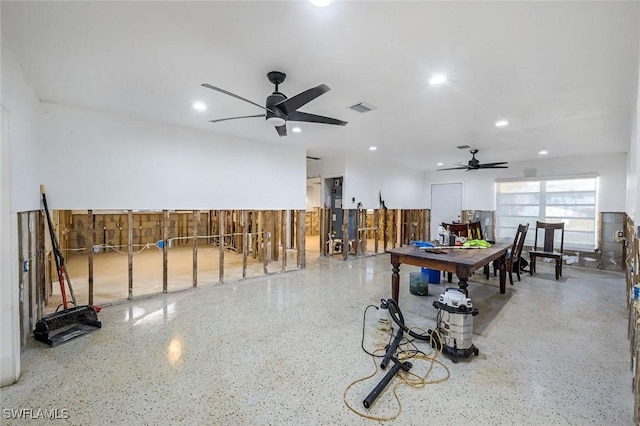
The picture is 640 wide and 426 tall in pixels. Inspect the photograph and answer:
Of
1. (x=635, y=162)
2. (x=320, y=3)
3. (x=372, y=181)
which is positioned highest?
(x=320, y=3)

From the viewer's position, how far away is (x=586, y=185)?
262 inches

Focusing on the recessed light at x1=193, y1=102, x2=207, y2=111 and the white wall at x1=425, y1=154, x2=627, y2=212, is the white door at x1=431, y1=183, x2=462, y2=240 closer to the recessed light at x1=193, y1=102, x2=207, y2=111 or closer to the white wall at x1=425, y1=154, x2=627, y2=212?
the white wall at x1=425, y1=154, x2=627, y2=212

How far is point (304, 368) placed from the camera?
2.34m

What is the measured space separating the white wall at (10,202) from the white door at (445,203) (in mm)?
Result: 9114

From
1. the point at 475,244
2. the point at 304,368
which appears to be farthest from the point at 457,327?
the point at 475,244

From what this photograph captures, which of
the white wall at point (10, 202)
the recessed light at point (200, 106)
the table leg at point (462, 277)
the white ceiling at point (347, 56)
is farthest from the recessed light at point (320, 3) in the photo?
the table leg at point (462, 277)

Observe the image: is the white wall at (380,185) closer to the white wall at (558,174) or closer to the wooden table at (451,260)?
the white wall at (558,174)

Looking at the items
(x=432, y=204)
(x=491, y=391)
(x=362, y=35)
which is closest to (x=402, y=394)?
(x=491, y=391)

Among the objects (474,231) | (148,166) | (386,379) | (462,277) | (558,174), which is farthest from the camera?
(558,174)

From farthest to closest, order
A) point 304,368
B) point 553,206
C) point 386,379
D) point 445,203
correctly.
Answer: point 445,203
point 553,206
point 304,368
point 386,379

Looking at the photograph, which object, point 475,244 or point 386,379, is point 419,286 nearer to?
point 475,244

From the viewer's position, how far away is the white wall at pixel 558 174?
6.24 metres

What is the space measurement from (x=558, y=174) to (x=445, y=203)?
2.91 m

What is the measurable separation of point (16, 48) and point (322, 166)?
19.8 ft
